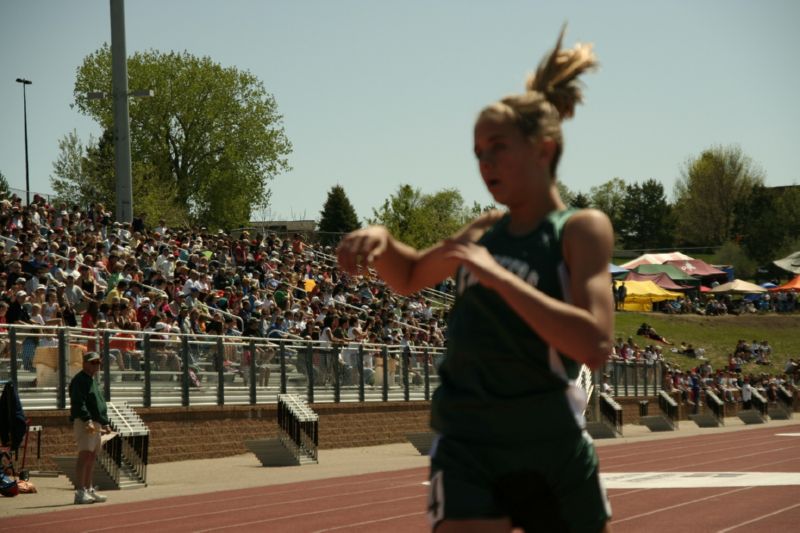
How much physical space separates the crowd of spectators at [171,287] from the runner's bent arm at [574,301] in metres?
16.0

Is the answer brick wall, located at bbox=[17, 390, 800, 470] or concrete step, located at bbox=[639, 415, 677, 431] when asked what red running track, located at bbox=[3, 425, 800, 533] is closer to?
brick wall, located at bbox=[17, 390, 800, 470]

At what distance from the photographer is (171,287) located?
2561 centimetres

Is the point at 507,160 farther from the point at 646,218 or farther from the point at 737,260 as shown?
the point at 646,218

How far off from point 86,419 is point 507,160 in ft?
40.8

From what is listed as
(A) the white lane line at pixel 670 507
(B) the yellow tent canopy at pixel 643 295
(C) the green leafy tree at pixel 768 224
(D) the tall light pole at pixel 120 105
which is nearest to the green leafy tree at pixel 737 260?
(C) the green leafy tree at pixel 768 224

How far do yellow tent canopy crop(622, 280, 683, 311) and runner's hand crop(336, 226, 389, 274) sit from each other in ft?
244

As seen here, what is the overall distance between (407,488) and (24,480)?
198 inches

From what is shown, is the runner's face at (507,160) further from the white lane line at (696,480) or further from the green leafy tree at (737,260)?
the green leafy tree at (737,260)

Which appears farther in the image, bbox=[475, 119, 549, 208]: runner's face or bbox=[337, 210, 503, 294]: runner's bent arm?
bbox=[337, 210, 503, 294]: runner's bent arm

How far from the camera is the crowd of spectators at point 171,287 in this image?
70.7 feet

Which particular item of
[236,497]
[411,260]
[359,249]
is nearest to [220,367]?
[236,497]

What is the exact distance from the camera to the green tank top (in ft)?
12.2

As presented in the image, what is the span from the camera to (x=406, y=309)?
3953 cm

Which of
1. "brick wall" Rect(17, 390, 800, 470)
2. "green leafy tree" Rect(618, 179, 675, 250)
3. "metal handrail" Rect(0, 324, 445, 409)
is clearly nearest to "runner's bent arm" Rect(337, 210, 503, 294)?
"metal handrail" Rect(0, 324, 445, 409)
